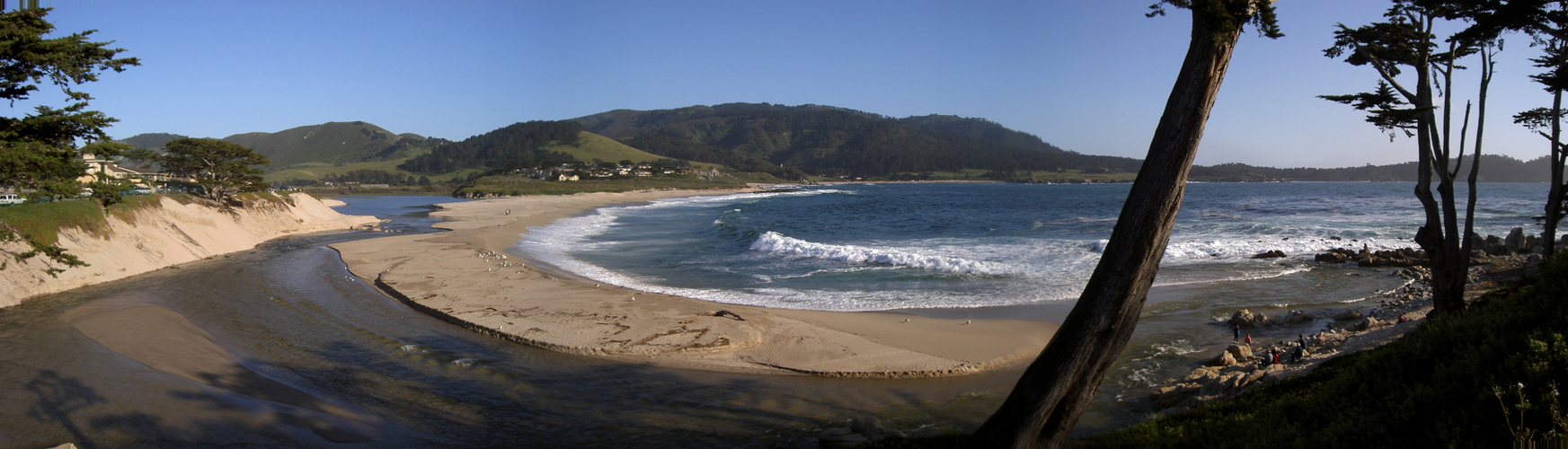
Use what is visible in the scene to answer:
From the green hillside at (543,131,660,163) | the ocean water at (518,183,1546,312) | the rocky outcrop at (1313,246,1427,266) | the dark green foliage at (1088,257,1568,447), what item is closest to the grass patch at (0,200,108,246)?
the ocean water at (518,183,1546,312)

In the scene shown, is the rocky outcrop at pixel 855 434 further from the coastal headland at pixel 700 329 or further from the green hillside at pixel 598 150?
the green hillside at pixel 598 150

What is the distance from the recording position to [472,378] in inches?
339

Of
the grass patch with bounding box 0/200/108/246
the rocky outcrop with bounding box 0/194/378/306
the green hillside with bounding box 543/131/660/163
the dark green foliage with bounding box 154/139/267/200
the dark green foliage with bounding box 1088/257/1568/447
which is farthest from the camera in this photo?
the green hillside with bounding box 543/131/660/163

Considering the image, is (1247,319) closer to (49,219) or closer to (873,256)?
(873,256)

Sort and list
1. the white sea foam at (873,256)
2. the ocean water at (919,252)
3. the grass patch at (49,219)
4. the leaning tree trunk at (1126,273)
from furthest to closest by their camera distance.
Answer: the white sea foam at (873,256)
the ocean water at (919,252)
the grass patch at (49,219)
the leaning tree trunk at (1126,273)

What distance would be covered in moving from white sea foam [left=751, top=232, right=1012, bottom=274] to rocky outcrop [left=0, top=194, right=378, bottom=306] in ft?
60.4

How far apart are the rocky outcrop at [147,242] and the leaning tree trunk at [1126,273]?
1895cm

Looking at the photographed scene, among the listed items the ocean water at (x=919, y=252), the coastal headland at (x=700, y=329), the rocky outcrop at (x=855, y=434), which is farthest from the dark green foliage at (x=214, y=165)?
the rocky outcrop at (x=855, y=434)

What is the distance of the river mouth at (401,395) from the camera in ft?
21.5

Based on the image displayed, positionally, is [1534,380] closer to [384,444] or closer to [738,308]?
[384,444]

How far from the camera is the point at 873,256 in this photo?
21734mm

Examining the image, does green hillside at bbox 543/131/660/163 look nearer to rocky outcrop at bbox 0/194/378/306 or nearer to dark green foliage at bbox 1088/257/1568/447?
rocky outcrop at bbox 0/194/378/306

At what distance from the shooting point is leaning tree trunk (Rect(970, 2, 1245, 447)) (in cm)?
401

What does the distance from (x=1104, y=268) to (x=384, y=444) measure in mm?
6670
